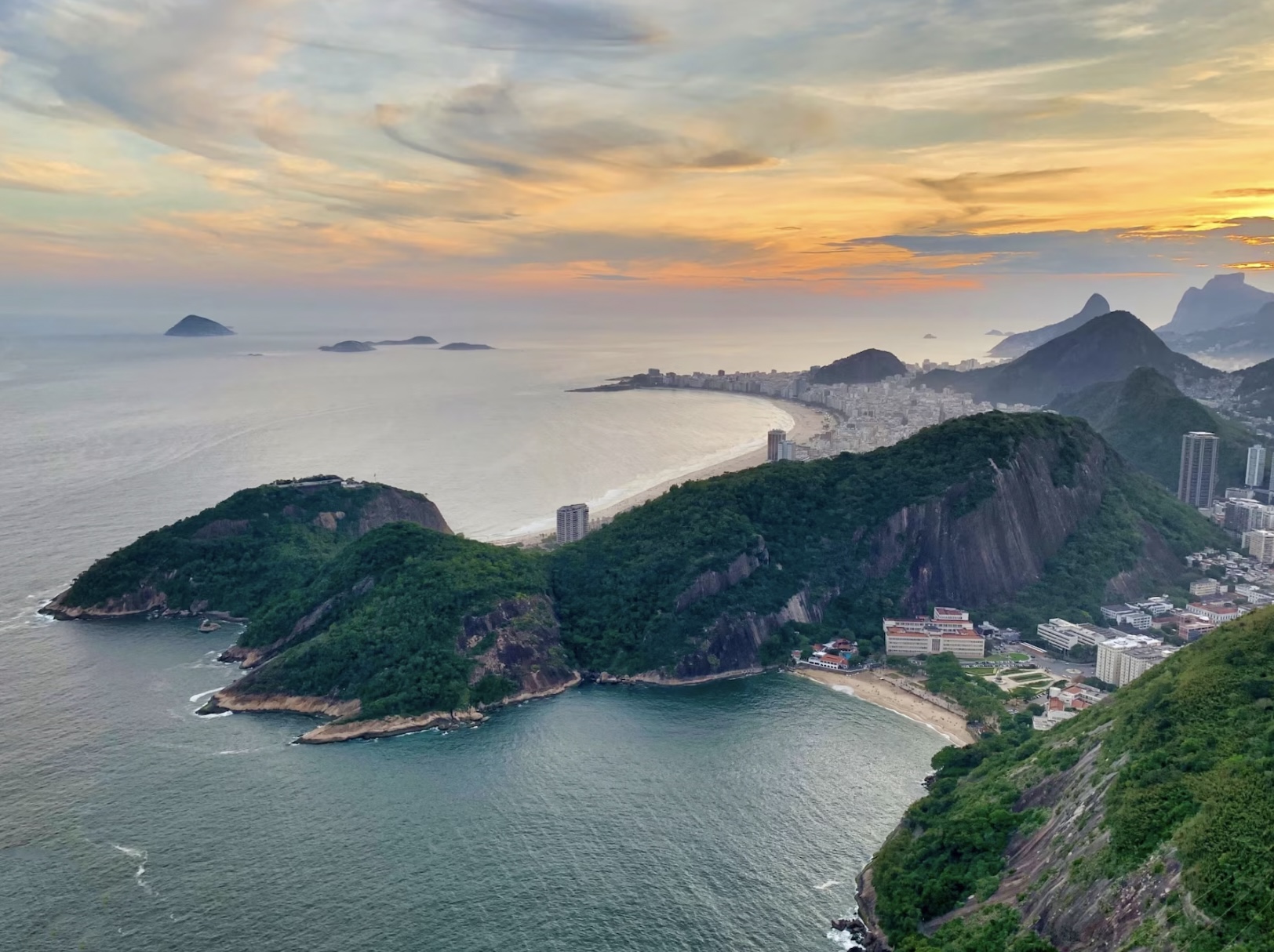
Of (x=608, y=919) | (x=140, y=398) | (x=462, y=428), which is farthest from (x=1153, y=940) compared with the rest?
(x=140, y=398)

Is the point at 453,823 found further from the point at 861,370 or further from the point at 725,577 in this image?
the point at 861,370

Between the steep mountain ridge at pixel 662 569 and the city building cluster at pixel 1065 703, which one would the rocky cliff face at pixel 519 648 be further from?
the city building cluster at pixel 1065 703

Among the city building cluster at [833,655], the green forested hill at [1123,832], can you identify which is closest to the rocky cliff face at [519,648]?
the city building cluster at [833,655]

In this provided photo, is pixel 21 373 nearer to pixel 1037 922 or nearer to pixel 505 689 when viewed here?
pixel 505 689

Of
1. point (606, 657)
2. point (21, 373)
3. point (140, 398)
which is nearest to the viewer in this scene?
point (606, 657)

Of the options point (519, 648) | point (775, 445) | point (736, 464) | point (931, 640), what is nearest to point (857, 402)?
point (775, 445)

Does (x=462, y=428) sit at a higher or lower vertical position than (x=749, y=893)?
higher
